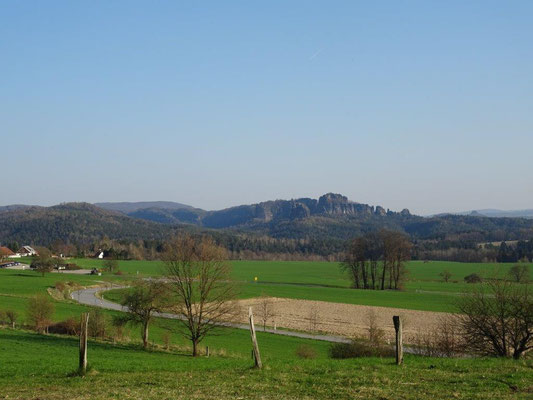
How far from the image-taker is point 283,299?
85.1 metres

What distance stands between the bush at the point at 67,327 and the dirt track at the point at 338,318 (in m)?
15.5

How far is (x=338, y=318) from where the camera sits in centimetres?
6444

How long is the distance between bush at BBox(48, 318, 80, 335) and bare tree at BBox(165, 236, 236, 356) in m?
9.23

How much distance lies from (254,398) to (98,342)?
28.9 metres

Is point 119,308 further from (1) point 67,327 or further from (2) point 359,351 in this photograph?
(2) point 359,351

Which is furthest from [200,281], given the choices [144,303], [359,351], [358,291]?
[358,291]

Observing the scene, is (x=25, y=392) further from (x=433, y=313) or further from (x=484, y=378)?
(x=433, y=313)

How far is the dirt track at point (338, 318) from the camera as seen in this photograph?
181 feet

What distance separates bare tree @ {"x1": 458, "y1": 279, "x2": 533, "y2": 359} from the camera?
80.9ft

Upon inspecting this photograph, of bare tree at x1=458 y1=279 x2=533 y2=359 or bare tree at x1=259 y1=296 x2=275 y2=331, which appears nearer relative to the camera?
bare tree at x1=458 y1=279 x2=533 y2=359

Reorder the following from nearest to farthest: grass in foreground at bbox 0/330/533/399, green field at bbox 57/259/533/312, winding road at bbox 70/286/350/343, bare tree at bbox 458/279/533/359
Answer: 1. grass in foreground at bbox 0/330/533/399
2. bare tree at bbox 458/279/533/359
3. winding road at bbox 70/286/350/343
4. green field at bbox 57/259/533/312

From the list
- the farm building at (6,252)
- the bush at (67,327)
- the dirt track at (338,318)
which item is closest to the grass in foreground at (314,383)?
the bush at (67,327)

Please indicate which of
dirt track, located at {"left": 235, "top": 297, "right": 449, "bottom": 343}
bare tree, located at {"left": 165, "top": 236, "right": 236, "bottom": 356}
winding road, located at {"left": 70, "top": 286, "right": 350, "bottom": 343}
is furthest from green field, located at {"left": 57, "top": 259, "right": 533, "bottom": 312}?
winding road, located at {"left": 70, "top": 286, "right": 350, "bottom": 343}

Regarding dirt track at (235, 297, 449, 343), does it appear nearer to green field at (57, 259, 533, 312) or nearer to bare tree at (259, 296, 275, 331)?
bare tree at (259, 296, 275, 331)
